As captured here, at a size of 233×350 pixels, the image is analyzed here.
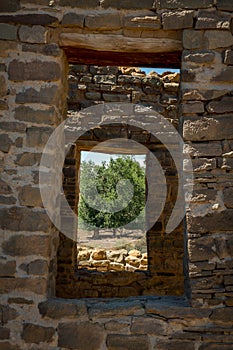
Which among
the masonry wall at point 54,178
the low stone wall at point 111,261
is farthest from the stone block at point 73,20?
the low stone wall at point 111,261

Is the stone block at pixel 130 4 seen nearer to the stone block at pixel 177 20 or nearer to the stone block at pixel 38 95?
the stone block at pixel 177 20

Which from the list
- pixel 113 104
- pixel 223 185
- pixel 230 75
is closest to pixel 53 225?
pixel 223 185

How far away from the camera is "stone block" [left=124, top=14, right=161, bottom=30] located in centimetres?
253

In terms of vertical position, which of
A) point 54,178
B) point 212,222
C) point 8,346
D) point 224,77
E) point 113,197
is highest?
point 113,197

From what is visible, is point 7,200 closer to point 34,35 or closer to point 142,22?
point 34,35

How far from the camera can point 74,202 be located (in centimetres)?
536

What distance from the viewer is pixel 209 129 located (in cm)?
244

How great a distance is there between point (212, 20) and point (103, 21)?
2.71 ft

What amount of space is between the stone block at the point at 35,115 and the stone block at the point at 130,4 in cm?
94

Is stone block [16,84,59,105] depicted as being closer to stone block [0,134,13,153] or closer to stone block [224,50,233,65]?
stone block [0,134,13,153]

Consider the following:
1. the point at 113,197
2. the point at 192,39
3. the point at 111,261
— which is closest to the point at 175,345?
the point at 192,39

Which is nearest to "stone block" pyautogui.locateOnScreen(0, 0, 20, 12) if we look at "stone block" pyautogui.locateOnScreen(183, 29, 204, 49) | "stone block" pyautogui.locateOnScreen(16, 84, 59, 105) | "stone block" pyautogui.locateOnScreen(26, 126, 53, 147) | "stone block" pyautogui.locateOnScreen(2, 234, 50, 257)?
"stone block" pyautogui.locateOnScreen(16, 84, 59, 105)

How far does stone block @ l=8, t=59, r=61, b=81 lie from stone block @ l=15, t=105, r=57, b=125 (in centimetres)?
23

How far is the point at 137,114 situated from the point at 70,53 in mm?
2706
